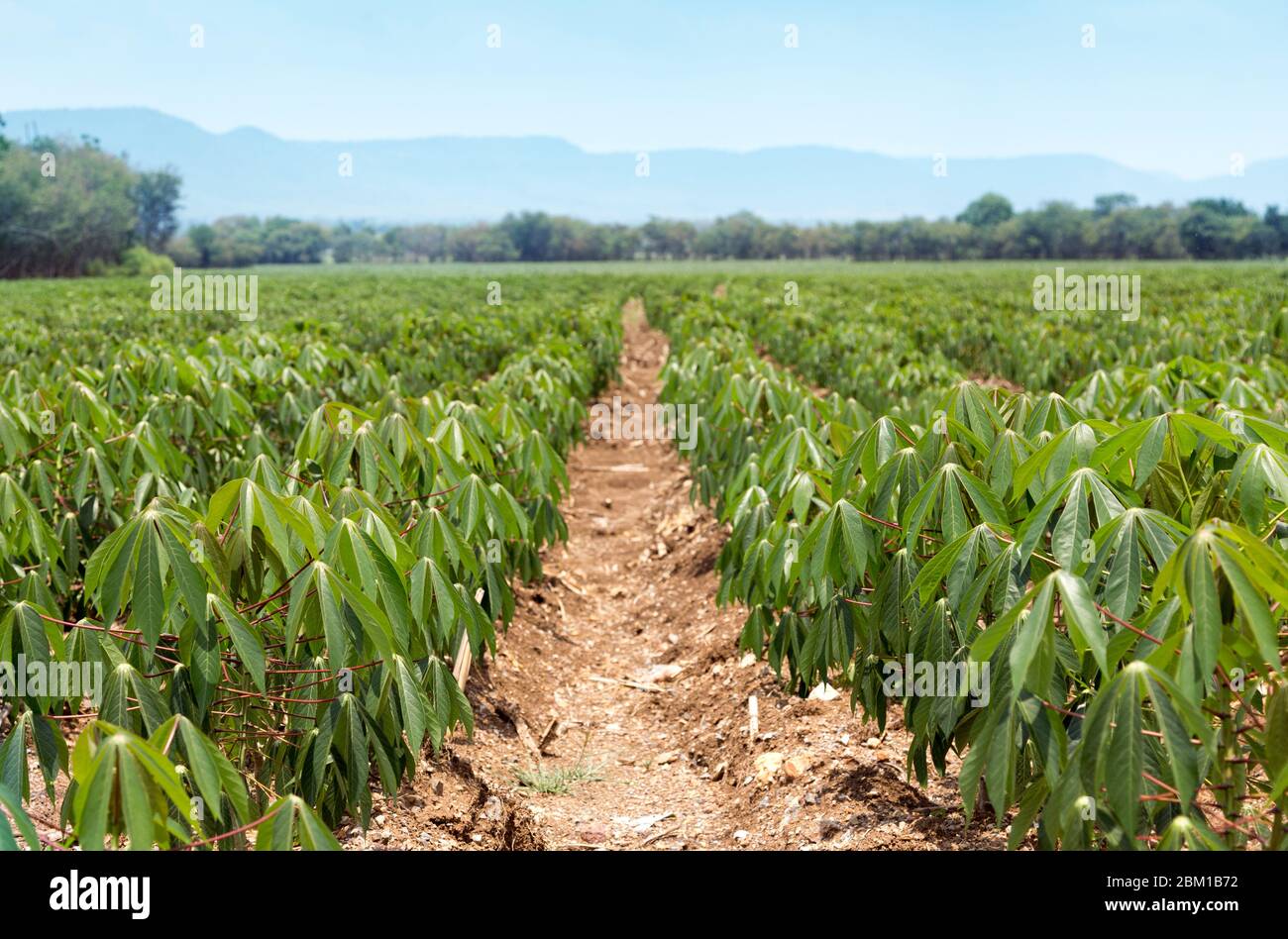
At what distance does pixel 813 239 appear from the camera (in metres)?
105

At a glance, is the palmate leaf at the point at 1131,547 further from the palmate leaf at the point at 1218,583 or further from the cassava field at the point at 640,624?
the palmate leaf at the point at 1218,583

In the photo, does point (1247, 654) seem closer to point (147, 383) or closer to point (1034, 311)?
point (147, 383)

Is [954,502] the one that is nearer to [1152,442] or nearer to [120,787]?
[1152,442]

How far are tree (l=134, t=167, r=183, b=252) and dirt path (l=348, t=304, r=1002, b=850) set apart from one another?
97022 millimetres

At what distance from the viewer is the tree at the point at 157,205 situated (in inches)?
3575

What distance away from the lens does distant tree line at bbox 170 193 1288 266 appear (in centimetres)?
8681

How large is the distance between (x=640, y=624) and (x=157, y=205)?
10281 cm

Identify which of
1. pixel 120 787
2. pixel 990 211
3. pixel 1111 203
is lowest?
pixel 120 787

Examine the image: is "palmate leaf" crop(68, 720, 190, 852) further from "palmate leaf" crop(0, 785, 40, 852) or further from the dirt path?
the dirt path

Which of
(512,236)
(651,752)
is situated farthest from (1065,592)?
(512,236)

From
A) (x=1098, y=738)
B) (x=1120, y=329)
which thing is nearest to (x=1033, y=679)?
(x=1098, y=738)

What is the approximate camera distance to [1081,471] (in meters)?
1.99

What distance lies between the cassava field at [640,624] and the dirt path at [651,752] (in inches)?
0.8

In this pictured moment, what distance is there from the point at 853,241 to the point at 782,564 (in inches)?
4166
